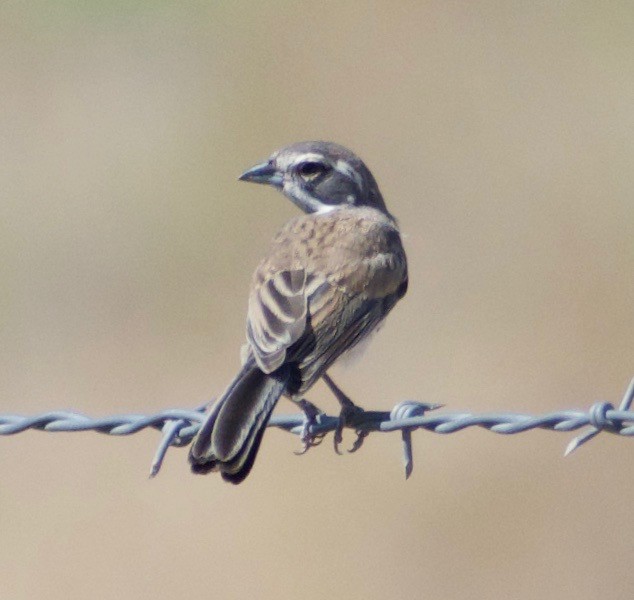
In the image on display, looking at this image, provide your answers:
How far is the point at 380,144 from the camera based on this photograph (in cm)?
1839

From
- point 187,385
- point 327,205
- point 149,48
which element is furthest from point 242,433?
point 149,48

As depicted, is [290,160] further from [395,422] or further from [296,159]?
[395,422]

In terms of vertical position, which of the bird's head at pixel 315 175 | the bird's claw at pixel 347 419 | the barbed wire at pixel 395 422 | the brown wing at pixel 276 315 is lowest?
the bird's claw at pixel 347 419

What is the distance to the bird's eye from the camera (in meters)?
9.41

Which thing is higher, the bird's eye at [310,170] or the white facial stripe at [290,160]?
the white facial stripe at [290,160]

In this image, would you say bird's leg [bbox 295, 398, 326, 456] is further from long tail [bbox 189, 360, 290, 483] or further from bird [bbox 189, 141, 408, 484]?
long tail [bbox 189, 360, 290, 483]

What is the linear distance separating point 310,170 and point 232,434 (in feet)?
10.4

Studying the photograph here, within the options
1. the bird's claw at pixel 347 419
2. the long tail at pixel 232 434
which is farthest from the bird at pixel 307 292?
the bird's claw at pixel 347 419

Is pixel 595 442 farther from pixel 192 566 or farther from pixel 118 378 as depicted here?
pixel 118 378

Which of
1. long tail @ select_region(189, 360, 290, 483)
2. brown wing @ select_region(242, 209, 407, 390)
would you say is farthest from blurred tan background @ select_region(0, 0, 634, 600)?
long tail @ select_region(189, 360, 290, 483)

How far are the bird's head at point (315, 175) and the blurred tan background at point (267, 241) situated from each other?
1.50m

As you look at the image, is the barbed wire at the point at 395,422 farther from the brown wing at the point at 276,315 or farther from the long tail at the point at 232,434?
the brown wing at the point at 276,315

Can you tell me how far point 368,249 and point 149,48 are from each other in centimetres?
1272

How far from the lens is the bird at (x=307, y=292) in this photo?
6.66 metres
